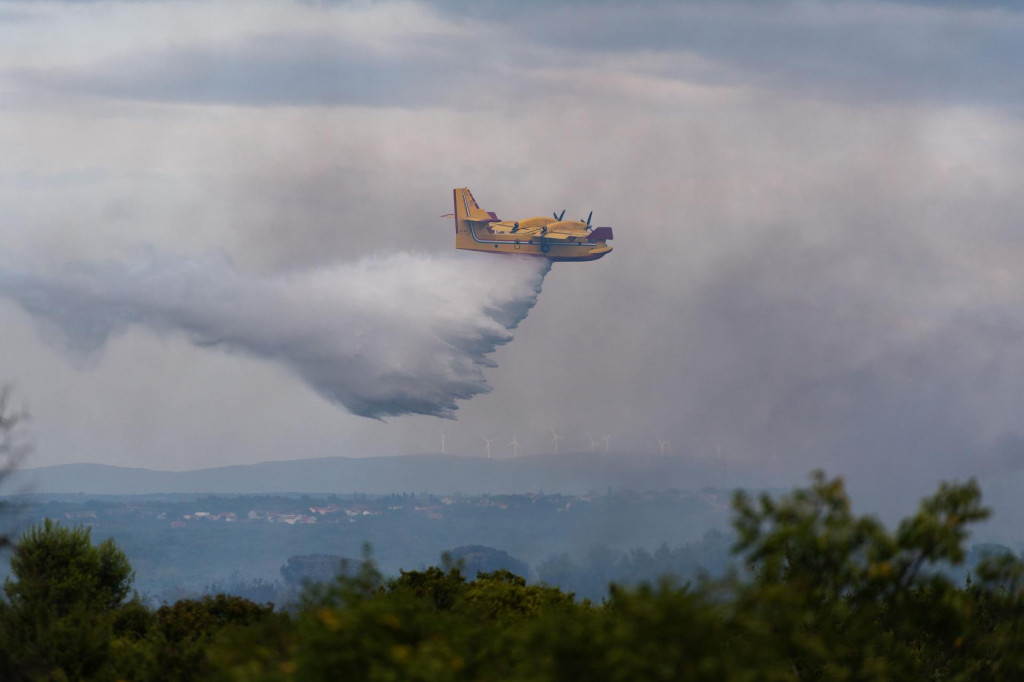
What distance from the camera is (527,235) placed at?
185m

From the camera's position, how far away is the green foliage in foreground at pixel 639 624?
18234 millimetres

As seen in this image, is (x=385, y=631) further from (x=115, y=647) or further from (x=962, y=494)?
(x=115, y=647)

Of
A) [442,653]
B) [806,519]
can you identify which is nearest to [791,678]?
[806,519]

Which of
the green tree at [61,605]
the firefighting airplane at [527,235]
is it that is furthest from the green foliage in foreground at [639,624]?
the firefighting airplane at [527,235]

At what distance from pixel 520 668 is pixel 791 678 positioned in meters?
9.50

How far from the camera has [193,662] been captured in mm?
29688

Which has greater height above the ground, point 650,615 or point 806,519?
point 806,519

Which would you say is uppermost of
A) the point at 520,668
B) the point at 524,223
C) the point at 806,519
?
the point at 524,223

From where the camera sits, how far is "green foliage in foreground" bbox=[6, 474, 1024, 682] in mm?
18234

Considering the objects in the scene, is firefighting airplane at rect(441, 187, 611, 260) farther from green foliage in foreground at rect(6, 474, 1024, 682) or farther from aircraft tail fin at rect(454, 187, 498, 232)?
green foliage in foreground at rect(6, 474, 1024, 682)

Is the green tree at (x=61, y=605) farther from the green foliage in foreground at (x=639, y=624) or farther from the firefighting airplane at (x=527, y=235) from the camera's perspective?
the firefighting airplane at (x=527, y=235)

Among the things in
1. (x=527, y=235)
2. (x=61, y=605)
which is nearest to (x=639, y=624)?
(x=61, y=605)

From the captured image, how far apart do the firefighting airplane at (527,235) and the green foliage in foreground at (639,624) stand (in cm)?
13472

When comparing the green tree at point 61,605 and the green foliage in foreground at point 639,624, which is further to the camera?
the green tree at point 61,605
